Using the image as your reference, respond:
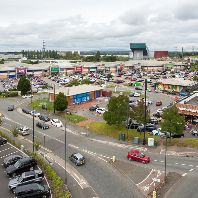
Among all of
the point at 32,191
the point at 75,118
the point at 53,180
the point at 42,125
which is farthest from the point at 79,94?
the point at 32,191

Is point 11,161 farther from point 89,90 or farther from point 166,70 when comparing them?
point 166,70

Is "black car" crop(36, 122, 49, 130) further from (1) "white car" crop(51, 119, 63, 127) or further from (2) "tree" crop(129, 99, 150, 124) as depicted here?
(2) "tree" crop(129, 99, 150, 124)

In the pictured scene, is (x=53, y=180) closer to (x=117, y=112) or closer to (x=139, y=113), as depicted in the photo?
(x=117, y=112)

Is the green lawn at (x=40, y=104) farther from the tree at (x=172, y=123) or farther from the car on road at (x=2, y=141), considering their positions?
the tree at (x=172, y=123)

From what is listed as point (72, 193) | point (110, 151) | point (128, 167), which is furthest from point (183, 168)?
point (72, 193)

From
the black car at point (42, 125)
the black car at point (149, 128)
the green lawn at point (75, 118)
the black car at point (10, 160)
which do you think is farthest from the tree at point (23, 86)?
the black car at point (10, 160)

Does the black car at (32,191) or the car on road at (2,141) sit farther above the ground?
the car on road at (2,141)
